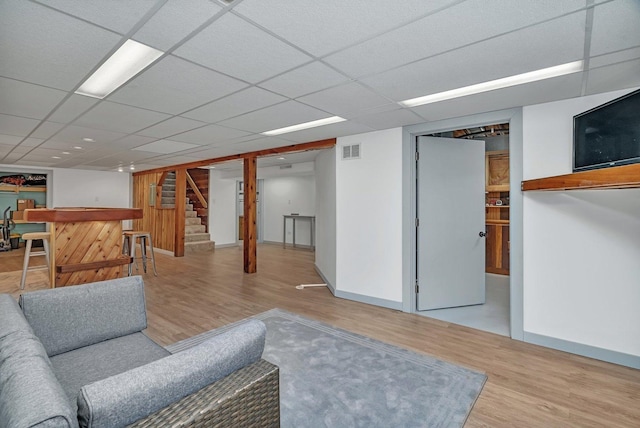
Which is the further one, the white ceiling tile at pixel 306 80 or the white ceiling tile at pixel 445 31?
the white ceiling tile at pixel 306 80

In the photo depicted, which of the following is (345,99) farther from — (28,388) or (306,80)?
(28,388)

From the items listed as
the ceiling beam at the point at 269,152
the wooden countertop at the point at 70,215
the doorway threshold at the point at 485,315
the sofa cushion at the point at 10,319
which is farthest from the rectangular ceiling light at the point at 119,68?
the doorway threshold at the point at 485,315

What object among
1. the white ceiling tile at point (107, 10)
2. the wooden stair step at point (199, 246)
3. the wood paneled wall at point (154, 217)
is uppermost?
the white ceiling tile at point (107, 10)

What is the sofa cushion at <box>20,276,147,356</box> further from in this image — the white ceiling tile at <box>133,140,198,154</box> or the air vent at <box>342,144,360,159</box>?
the white ceiling tile at <box>133,140,198,154</box>

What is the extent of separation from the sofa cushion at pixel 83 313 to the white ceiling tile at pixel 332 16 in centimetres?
192

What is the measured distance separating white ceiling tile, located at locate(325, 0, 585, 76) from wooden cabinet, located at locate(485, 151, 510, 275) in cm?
460

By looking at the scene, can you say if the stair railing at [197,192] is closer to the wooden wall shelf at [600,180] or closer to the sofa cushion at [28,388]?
the sofa cushion at [28,388]

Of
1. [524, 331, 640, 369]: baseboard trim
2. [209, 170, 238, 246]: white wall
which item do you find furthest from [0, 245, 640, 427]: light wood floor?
[209, 170, 238, 246]: white wall

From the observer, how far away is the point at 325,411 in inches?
79.6

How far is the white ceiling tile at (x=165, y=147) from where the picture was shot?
5.07m

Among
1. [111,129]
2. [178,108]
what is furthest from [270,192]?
[178,108]

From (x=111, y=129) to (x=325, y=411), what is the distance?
13.8 feet

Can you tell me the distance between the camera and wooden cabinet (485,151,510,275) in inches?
228

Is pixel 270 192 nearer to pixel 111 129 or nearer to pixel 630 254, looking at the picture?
pixel 111 129
